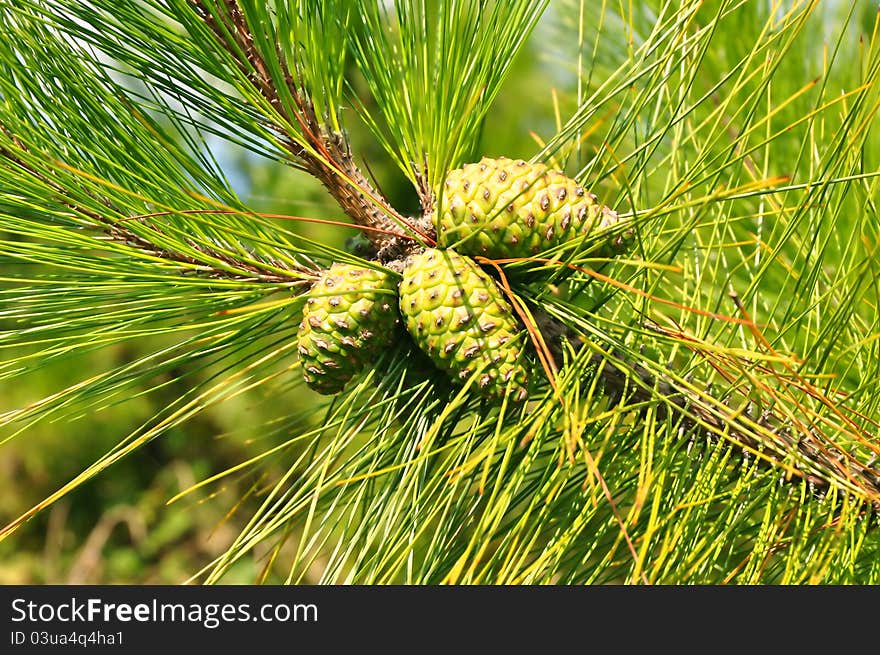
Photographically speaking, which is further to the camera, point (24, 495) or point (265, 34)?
point (24, 495)

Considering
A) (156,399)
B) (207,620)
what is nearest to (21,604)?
(207,620)

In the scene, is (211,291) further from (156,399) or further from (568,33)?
(156,399)

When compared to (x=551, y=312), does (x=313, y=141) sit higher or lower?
higher

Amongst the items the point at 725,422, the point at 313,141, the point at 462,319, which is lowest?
the point at 725,422

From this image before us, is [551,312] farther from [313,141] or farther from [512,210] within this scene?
[313,141]

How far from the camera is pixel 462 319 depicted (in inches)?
17.7

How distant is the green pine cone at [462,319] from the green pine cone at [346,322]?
21 millimetres

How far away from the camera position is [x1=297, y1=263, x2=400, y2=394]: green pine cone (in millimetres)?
467

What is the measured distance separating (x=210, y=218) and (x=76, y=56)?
0.13 metres

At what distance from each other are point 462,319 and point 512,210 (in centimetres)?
7

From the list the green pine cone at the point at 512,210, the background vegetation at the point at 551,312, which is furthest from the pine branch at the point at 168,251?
the green pine cone at the point at 512,210

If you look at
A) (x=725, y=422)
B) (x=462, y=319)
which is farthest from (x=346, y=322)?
(x=725, y=422)

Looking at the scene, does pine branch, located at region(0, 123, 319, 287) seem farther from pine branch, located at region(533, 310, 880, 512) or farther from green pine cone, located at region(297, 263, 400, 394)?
pine branch, located at region(533, 310, 880, 512)

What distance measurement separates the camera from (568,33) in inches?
42.4
